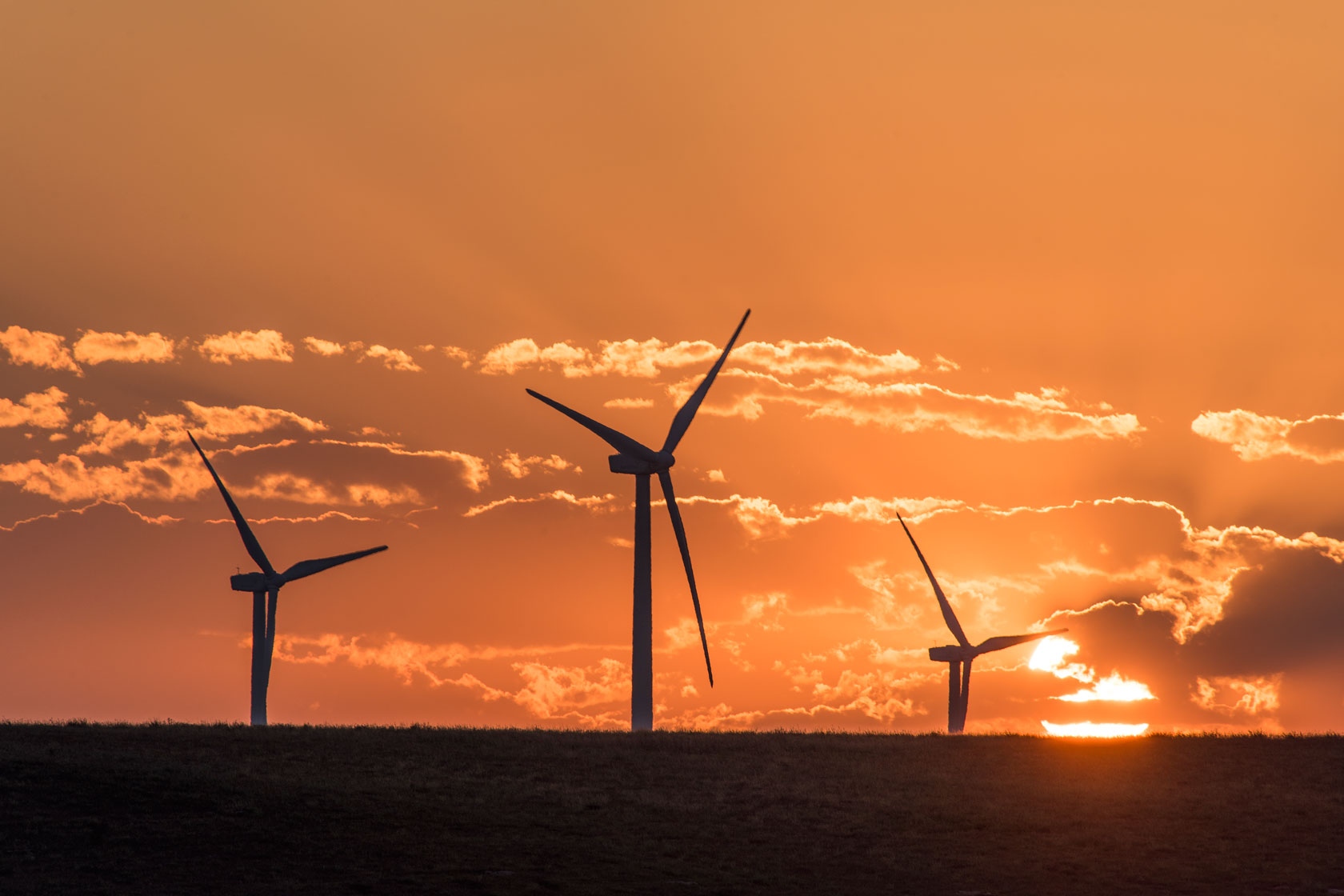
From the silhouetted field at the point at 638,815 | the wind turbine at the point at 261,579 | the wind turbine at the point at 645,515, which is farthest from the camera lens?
the wind turbine at the point at 261,579

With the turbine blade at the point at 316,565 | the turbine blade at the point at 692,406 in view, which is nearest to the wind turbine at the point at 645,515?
the turbine blade at the point at 692,406

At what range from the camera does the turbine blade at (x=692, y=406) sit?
85.9 m

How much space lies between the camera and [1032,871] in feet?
157

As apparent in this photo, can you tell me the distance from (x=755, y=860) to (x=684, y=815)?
682 centimetres

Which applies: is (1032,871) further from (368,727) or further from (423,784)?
(368,727)

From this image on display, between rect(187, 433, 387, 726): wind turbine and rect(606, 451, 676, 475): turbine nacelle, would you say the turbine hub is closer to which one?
rect(187, 433, 387, 726): wind turbine

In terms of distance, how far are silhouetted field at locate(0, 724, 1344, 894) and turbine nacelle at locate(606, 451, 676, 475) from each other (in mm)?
16545

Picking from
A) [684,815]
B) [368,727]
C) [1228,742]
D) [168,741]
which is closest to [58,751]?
[168,741]

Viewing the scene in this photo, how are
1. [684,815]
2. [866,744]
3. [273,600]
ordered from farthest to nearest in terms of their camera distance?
[273,600], [866,744], [684,815]

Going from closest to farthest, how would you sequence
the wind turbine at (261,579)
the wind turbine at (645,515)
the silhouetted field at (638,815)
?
the silhouetted field at (638,815) < the wind turbine at (645,515) < the wind turbine at (261,579)

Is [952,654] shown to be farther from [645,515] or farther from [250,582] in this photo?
[250,582]

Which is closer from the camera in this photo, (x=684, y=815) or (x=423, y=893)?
(x=423, y=893)

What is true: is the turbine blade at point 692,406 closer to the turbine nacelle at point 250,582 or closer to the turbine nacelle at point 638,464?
the turbine nacelle at point 638,464

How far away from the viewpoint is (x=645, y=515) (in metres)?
83.2
